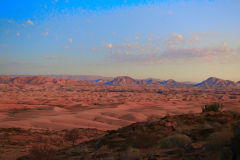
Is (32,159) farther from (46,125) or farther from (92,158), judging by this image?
(46,125)

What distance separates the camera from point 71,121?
109 ft

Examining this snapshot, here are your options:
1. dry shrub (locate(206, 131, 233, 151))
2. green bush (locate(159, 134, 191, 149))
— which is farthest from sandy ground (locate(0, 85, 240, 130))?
dry shrub (locate(206, 131, 233, 151))

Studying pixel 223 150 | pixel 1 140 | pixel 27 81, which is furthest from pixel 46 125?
pixel 27 81

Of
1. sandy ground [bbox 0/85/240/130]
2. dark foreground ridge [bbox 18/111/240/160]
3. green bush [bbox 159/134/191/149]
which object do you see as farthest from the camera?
sandy ground [bbox 0/85/240/130]

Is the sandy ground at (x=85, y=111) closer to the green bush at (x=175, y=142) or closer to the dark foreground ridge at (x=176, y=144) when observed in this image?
the dark foreground ridge at (x=176, y=144)

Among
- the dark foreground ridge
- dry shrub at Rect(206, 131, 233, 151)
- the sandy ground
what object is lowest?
the sandy ground

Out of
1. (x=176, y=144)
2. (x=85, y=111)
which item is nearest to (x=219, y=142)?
(x=176, y=144)

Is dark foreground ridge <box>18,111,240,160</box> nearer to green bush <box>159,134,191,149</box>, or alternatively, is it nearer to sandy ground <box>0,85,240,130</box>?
green bush <box>159,134,191,149</box>

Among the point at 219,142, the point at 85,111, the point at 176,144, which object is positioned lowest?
the point at 85,111

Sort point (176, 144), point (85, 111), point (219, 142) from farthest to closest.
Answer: point (85, 111) → point (176, 144) → point (219, 142)

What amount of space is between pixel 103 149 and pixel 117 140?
1267mm

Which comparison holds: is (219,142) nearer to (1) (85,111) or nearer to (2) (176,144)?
(2) (176,144)

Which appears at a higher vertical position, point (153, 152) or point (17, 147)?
point (153, 152)

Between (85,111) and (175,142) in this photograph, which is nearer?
(175,142)
